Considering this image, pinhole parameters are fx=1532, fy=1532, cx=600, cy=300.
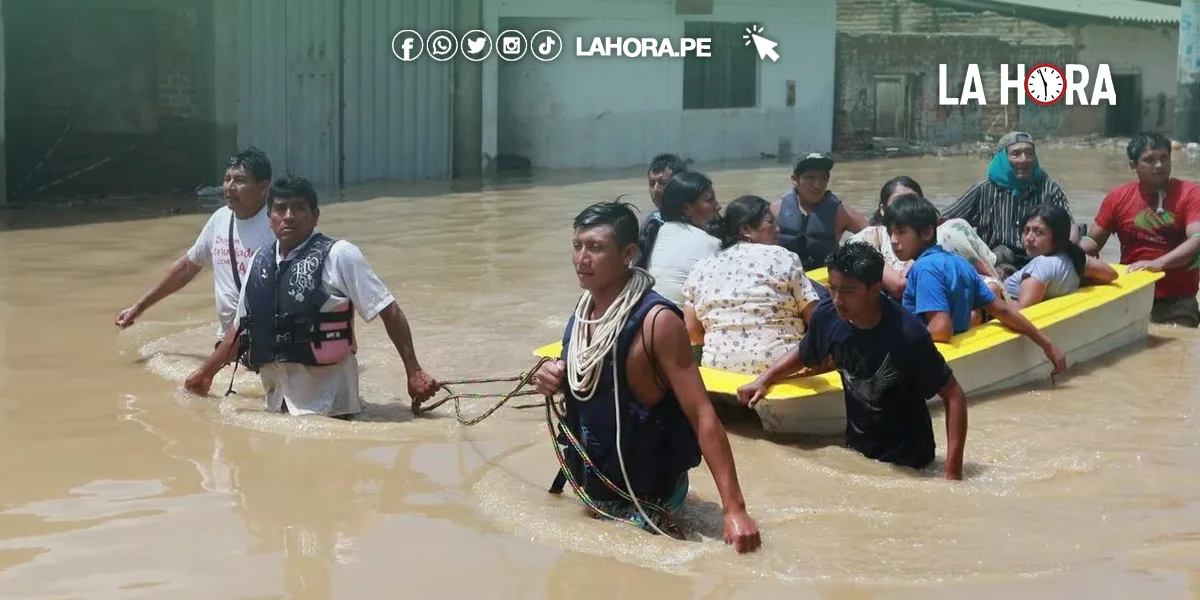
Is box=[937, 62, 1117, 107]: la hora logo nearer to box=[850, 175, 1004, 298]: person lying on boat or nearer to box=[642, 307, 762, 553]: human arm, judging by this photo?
box=[850, 175, 1004, 298]: person lying on boat

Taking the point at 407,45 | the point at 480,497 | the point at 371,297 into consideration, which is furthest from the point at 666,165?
the point at 407,45

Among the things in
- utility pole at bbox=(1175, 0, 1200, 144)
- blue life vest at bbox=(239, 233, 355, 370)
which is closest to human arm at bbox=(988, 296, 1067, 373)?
blue life vest at bbox=(239, 233, 355, 370)

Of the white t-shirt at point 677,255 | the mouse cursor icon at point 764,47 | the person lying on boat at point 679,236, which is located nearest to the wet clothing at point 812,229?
the person lying on boat at point 679,236

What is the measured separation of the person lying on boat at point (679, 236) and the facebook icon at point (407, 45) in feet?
38.5

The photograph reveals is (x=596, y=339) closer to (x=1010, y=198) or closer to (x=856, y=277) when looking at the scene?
(x=856, y=277)

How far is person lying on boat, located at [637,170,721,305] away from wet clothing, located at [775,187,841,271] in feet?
4.50

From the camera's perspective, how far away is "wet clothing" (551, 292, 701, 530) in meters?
4.90

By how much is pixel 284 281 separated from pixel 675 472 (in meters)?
2.13

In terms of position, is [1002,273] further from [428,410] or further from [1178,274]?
[428,410]

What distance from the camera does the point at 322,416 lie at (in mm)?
6551

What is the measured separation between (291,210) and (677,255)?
1.98m

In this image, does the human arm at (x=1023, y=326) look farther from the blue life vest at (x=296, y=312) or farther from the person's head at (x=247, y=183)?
the person's head at (x=247, y=183)

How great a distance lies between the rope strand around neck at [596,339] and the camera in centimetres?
487

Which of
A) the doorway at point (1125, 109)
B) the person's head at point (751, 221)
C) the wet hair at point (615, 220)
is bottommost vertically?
the person's head at point (751, 221)
